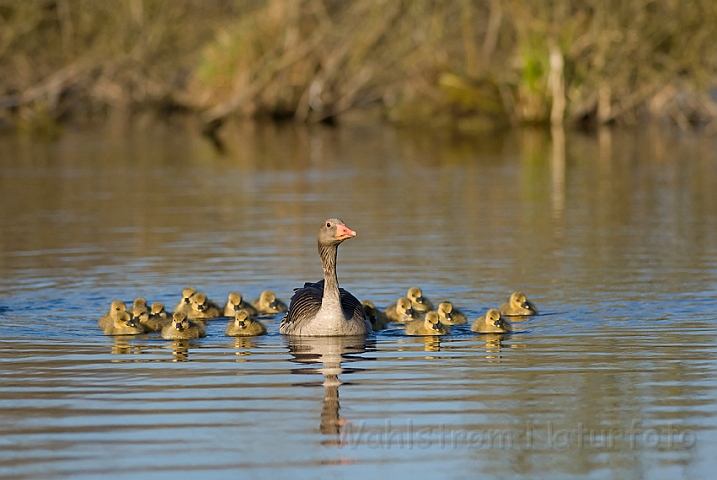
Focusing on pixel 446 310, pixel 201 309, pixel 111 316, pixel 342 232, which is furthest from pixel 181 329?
pixel 446 310

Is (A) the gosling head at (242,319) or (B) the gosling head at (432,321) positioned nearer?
(B) the gosling head at (432,321)

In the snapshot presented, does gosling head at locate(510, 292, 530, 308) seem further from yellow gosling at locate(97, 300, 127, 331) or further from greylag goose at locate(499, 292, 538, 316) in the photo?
yellow gosling at locate(97, 300, 127, 331)

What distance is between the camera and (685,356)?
10.7m

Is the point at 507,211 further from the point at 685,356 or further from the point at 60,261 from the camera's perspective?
the point at 685,356

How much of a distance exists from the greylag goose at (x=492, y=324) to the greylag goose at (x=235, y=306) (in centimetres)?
243

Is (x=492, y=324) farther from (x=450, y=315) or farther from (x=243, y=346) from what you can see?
(x=243, y=346)

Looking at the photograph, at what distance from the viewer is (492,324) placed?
1202 cm

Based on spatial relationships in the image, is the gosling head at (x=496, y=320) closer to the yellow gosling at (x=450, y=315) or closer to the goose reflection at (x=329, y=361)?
the yellow gosling at (x=450, y=315)

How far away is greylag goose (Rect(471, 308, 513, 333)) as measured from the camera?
11930mm

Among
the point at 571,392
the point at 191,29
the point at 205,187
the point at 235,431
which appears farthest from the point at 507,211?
the point at 191,29

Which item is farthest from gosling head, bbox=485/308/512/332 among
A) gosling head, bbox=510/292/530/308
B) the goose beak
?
the goose beak

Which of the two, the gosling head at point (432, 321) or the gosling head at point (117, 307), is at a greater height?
the gosling head at point (117, 307)

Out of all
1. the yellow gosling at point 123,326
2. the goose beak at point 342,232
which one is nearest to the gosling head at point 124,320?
the yellow gosling at point 123,326

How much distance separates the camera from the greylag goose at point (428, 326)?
1196cm
